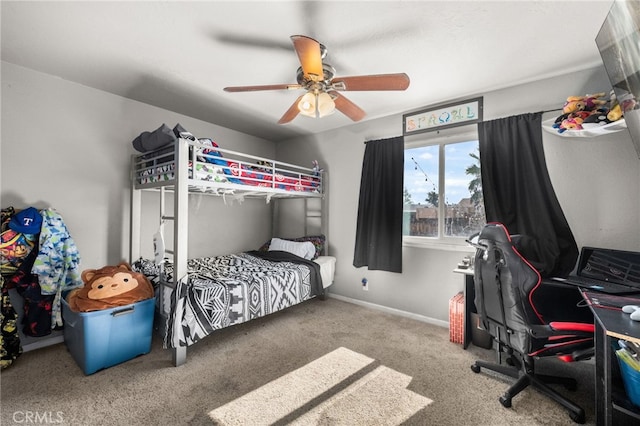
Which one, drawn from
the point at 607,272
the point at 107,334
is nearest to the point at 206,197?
the point at 107,334

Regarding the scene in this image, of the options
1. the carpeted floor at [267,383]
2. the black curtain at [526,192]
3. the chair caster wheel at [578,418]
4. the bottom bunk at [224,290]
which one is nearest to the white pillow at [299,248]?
the bottom bunk at [224,290]

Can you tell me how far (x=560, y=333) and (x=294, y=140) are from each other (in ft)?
12.4

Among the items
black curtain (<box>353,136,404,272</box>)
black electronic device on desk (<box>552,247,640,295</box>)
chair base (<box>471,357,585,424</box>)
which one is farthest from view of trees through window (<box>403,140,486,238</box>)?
chair base (<box>471,357,585,424</box>)

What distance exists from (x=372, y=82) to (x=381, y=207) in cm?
172

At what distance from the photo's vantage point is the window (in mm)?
2814

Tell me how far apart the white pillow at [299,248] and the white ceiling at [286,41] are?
1.83 metres

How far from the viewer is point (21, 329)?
2217 millimetres

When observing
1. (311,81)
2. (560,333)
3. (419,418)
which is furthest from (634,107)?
(419,418)

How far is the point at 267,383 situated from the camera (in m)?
1.87

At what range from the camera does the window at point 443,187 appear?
2.81m

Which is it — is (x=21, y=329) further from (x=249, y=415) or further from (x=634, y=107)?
(x=634, y=107)

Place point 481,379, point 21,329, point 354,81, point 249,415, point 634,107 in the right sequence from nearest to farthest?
point 634,107
point 249,415
point 354,81
point 481,379
point 21,329

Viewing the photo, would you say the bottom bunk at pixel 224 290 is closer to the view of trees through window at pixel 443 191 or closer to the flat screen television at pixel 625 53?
the view of trees through window at pixel 443 191

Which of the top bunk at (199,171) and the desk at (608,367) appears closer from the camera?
the desk at (608,367)
